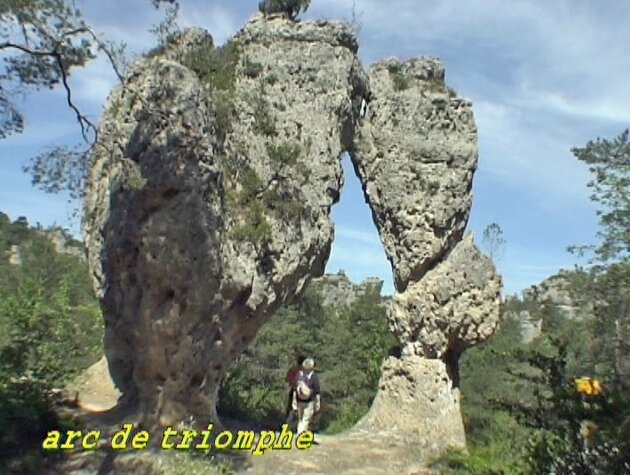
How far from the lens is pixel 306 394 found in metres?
11.2

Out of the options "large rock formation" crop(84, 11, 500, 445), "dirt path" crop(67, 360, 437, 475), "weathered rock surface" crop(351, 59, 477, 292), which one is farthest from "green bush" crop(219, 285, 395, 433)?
"weathered rock surface" crop(351, 59, 477, 292)

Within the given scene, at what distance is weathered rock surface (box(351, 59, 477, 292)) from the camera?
46.7 feet

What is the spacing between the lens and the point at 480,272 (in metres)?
13.9

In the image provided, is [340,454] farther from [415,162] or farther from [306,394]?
[415,162]

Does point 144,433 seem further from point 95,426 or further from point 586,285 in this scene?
point 586,285

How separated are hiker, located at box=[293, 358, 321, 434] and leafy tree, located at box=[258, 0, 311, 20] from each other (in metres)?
7.37

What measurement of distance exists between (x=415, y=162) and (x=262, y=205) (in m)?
4.39

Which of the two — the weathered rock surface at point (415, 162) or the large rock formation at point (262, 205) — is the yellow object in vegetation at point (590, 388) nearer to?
the large rock formation at point (262, 205)

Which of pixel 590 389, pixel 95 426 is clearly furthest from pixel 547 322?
pixel 590 389

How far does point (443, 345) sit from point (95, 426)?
22.8 ft

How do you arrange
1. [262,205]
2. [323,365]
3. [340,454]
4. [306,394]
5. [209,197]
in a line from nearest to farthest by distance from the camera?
[209,197]
[340,454]
[306,394]
[262,205]
[323,365]

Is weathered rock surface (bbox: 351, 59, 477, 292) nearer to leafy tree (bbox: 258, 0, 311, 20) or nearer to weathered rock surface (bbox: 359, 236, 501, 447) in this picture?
weathered rock surface (bbox: 359, 236, 501, 447)

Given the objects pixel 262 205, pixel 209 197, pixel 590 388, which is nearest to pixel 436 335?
pixel 262 205

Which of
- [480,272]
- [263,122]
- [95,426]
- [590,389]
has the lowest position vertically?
[95,426]
